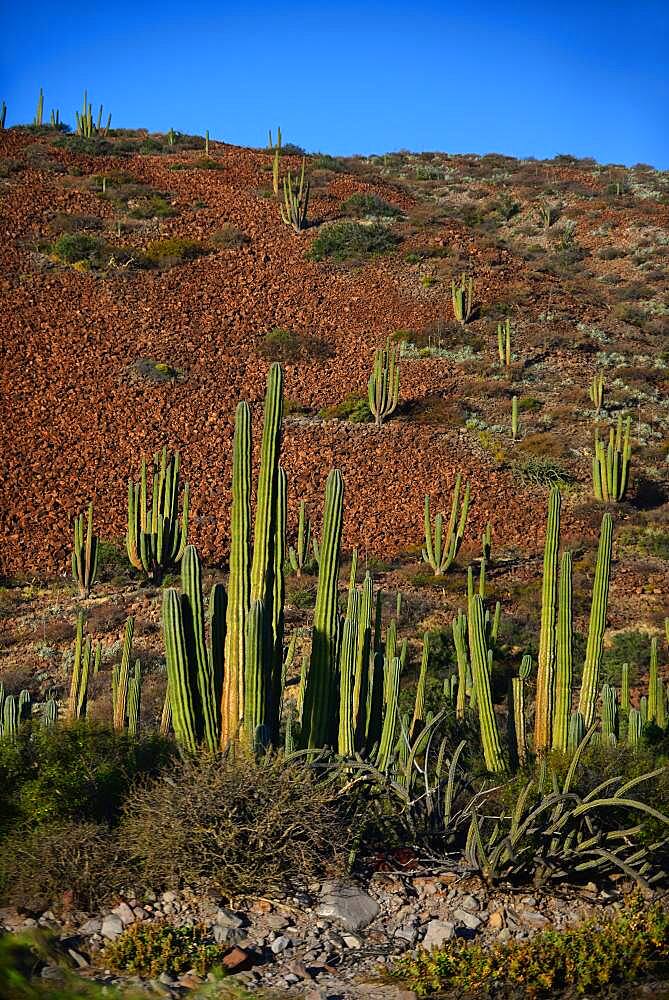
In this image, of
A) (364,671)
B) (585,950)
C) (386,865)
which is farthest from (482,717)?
(585,950)

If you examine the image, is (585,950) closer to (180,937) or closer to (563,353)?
(180,937)

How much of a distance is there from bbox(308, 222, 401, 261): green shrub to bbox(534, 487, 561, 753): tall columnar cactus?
23.3m

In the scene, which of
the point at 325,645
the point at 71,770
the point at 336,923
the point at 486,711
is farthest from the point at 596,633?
the point at 71,770

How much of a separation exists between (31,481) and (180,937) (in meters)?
14.2

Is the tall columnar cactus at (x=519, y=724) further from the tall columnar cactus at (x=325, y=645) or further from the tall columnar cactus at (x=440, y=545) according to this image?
the tall columnar cactus at (x=440, y=545)

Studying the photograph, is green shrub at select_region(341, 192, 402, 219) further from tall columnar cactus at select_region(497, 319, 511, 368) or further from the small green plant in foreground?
the small green plant in foreground

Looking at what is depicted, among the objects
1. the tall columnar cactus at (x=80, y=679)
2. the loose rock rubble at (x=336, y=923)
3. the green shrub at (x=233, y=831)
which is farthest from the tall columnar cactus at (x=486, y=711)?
the tall columnar cactus at (x=80, y=679)

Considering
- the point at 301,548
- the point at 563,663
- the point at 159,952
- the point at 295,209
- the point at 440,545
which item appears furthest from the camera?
the point at 295,209

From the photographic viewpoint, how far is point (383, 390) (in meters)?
22.2

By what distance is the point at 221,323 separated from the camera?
2592cm

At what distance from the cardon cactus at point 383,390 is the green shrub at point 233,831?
15.6 metres

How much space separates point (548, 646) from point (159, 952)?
398cm

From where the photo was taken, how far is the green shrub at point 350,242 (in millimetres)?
30172

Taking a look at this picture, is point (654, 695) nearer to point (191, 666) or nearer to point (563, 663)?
point (563, 663)
